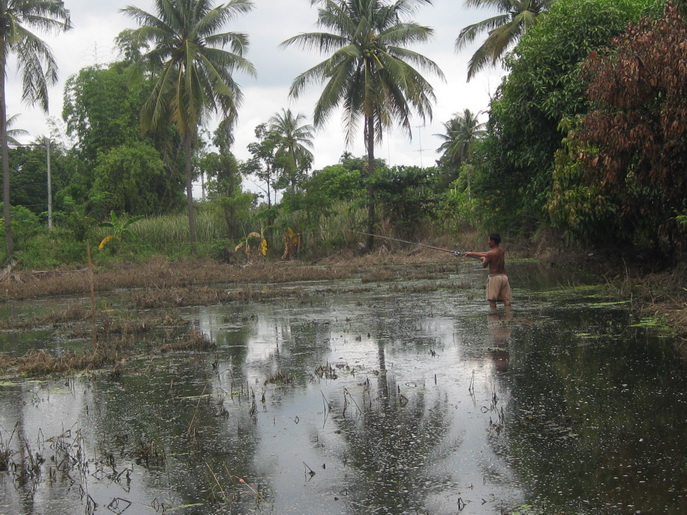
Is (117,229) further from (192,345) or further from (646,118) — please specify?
(646,118)

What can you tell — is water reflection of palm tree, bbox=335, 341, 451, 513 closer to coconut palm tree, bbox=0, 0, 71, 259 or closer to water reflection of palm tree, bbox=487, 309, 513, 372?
water reflection of palm tree, bbox=487, 309, 513, 372

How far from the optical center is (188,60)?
2739 cm

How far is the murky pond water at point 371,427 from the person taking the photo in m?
4.34

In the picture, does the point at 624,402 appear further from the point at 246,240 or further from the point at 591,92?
the point at 246,240

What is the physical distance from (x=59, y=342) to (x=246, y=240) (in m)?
20.0

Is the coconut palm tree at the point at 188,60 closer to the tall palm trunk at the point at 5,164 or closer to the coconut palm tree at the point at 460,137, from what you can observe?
the tall palm trunk at the point at 5,164

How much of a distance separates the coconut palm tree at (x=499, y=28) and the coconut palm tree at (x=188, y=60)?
8.79 metres

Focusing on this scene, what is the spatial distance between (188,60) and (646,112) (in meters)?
20.6

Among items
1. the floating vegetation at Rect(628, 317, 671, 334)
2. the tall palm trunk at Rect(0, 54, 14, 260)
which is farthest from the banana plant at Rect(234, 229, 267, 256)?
the floating vegetation at Rect(628, 317, 671, 334)

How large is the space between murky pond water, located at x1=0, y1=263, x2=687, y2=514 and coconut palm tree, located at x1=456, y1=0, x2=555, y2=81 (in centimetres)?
1767

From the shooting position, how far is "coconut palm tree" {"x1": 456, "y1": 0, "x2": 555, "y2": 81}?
25125 mm

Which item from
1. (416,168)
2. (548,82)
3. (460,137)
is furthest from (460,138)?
(548,82)

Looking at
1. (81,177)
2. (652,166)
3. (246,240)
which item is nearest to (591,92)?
(652,166)

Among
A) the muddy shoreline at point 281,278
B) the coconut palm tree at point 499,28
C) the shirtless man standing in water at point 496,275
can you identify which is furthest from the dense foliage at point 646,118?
the coconut palm tree at point 499,28
